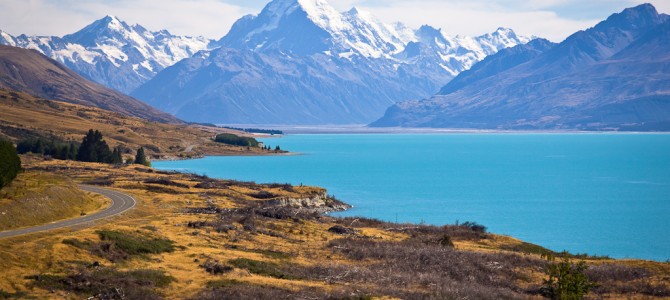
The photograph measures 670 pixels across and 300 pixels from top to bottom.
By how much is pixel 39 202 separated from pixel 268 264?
1943 centimetres

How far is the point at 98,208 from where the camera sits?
63312mm

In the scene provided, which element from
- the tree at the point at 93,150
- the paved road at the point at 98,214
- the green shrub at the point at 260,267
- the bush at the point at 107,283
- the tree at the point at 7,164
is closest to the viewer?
the bush at the point at 107,283

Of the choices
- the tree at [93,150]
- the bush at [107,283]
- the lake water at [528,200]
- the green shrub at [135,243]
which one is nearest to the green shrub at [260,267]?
the green shrub at [135,243]

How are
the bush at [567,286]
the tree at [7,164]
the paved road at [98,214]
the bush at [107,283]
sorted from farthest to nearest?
the tree at [7,164] → the paved road at [98,214] → the bush at [567,286] → the bush at [107,283]

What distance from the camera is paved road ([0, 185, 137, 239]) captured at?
4675 centimetres

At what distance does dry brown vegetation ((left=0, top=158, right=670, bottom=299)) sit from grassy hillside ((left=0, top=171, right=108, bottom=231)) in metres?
3.98

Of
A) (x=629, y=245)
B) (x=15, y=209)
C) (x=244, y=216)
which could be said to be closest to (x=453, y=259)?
(x=244, y=216)

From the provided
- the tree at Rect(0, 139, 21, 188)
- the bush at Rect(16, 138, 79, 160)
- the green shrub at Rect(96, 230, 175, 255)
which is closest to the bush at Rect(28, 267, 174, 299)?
the green shrub at Rect(96, 230, 175, 255)

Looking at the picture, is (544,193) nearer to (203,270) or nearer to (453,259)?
(453,259)

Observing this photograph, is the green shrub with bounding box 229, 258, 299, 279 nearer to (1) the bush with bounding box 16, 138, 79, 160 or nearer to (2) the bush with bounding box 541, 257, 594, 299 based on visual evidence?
(2) the bush with bounding box 541, 257, 594, 299

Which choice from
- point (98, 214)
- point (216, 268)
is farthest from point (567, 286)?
point (98, 214)

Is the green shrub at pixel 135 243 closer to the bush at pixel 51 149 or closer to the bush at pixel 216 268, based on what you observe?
the bush at pixel 216 268

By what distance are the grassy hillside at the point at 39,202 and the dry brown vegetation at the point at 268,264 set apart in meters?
3.98

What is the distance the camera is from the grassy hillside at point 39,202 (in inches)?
1965
